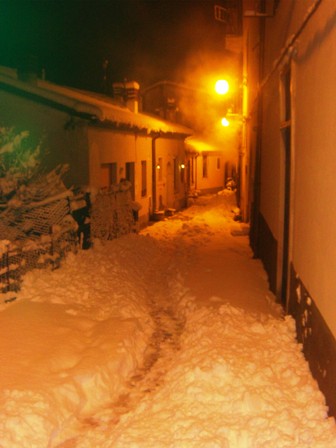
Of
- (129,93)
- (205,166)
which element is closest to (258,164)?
(129,93)

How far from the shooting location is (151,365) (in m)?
5.92

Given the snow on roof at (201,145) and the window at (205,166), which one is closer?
the snow on roof at (201,145)

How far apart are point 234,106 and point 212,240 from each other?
10521mm

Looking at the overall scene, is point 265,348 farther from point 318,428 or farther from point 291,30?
point 291,30

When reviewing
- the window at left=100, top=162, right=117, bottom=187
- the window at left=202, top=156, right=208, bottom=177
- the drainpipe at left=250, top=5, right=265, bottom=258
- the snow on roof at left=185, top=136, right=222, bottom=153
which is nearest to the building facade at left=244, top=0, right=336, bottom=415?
the drainpipe at left=250, top=5, right=265, bottom=258

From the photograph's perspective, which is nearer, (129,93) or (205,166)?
(129,93)

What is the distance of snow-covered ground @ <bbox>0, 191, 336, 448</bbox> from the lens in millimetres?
4180

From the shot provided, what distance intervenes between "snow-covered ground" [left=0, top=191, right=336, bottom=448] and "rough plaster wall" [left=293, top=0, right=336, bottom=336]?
2.80ft

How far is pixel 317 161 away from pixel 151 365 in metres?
2.90

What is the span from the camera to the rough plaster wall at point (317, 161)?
4.25 meters

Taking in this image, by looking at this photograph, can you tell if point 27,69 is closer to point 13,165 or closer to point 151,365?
point 13,165

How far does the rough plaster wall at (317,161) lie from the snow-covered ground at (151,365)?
854mm

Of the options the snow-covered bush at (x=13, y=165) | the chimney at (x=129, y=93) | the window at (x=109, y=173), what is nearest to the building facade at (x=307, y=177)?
the snow-covered bush at (x=13, y=165)

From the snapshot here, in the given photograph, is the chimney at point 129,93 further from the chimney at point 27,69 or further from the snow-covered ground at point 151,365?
the snow-covered ground at point 151,365
